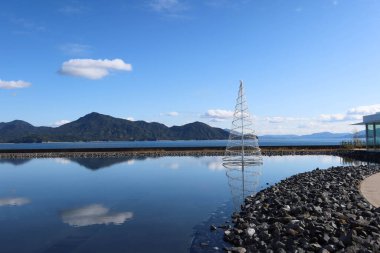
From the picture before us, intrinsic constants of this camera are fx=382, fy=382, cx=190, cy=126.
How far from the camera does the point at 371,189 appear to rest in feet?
78.4

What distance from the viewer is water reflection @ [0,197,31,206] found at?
24547mm

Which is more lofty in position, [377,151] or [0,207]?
[377,151]

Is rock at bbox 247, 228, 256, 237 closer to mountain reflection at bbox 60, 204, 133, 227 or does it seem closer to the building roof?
mountain reflection at bbox 60, 204, 133, 227

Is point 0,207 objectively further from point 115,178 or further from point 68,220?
point 115,178

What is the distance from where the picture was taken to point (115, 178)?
127 ft

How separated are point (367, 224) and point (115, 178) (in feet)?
93.9

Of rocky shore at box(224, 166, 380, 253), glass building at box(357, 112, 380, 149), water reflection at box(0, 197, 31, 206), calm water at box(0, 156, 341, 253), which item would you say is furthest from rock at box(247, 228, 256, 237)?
glass building at box(357, 112, 380, 149)

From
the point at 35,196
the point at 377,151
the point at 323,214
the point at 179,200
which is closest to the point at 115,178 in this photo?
the point at 35,196

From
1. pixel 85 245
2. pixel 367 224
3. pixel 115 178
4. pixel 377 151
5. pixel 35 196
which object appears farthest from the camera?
pixel 377 151

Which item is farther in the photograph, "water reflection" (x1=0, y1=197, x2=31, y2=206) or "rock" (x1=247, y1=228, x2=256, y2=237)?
"water reflection" (x1=0, y1=197, x2=31, y2=206)

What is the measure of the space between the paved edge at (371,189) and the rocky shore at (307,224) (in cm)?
46

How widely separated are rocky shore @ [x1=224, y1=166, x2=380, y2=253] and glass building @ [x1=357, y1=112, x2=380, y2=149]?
3398cm

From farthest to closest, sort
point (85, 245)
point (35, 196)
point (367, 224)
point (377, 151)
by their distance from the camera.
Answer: point (377, 151), point (35, 196), point (85, 245), point (367, 224)

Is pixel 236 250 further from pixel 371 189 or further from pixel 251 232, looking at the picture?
pixel 371 189
